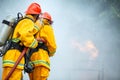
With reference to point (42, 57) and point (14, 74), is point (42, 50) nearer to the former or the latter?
point (42, 57)

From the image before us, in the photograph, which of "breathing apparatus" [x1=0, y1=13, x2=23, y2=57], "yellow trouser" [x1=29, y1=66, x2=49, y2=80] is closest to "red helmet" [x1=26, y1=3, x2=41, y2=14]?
"breathing apparatus" [x1=0, y1=13, x2=23, y2=57]

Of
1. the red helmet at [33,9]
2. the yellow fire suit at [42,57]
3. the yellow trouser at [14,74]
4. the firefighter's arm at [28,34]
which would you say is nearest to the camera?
the firefighter's arm at [28,34]

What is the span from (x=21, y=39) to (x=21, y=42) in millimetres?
196

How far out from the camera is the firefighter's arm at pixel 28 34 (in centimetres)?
746

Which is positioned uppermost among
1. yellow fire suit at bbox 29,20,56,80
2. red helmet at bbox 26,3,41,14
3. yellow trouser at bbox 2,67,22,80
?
red helmet at bbox 26,3,41,14

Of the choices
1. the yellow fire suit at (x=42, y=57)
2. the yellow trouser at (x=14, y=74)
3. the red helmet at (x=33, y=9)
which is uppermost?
the red helmet at (x=33, y=9)

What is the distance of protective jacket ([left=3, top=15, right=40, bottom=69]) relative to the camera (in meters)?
7.48

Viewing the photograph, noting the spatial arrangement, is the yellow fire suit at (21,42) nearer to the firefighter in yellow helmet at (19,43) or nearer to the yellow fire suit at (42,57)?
the firefighter in yellow helmet at (19,43)

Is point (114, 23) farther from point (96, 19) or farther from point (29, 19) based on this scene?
point (29, 19)

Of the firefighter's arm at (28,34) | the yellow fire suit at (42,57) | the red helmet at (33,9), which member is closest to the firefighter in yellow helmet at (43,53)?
the yellow fire suit at (42,57)

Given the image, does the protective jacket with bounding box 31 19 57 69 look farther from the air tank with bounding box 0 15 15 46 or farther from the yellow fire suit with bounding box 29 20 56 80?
the air tank with bounding box 0 15 15 46

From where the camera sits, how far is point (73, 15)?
17.2m

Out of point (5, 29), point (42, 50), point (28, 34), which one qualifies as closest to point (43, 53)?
point (42, 50)

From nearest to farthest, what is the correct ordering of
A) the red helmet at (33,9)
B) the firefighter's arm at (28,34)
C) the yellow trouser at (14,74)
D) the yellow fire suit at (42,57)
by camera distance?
the firefighter's arm at (28,34) → the yellow trouser at (14,74) → the red helmet at (33,9) → the yellow fire suit at (42,57)
